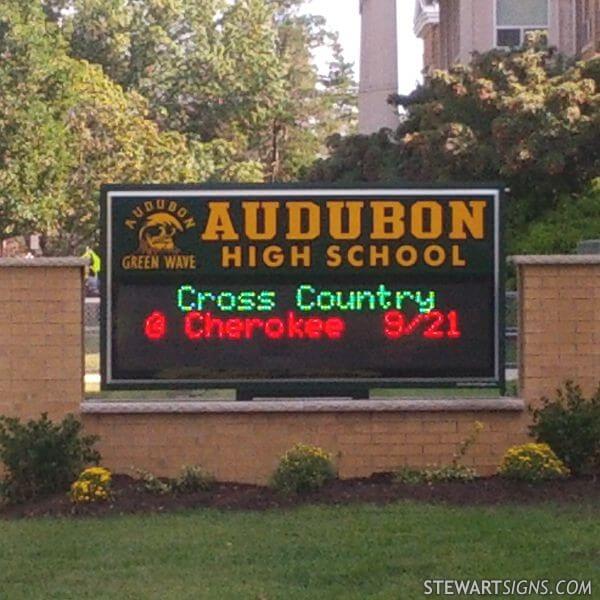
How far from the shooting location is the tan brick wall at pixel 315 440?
467 inches

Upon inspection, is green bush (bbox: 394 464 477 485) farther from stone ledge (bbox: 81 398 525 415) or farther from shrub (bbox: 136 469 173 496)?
shrub (bbox: 136 469 173 496)

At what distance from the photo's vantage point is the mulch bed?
420 inches

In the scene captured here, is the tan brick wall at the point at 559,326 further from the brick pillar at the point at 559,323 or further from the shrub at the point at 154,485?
the shrub at the point at 154,485

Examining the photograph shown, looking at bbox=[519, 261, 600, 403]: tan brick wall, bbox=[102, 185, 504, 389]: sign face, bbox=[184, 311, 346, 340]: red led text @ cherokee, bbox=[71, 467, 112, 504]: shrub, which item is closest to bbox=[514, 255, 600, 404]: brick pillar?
bbox=[519, 261, 600, 403]: tan brick wall

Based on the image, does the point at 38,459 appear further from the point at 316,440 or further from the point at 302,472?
the point at 316,440

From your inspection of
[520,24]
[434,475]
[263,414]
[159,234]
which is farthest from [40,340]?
[520,24]

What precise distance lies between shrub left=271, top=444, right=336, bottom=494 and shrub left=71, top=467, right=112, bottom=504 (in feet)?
3.99

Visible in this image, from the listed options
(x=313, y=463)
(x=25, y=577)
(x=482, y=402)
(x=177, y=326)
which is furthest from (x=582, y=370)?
(x=25, y=577)

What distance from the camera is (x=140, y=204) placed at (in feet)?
38.9

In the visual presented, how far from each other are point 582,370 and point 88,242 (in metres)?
39.0

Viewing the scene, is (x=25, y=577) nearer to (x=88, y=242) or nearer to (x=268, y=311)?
(x=268, y=311)

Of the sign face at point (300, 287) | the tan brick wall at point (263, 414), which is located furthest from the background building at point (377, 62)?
the tan brick wall at point (263, 414)

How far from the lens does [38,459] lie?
11.1m

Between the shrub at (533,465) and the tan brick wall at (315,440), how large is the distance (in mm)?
700
